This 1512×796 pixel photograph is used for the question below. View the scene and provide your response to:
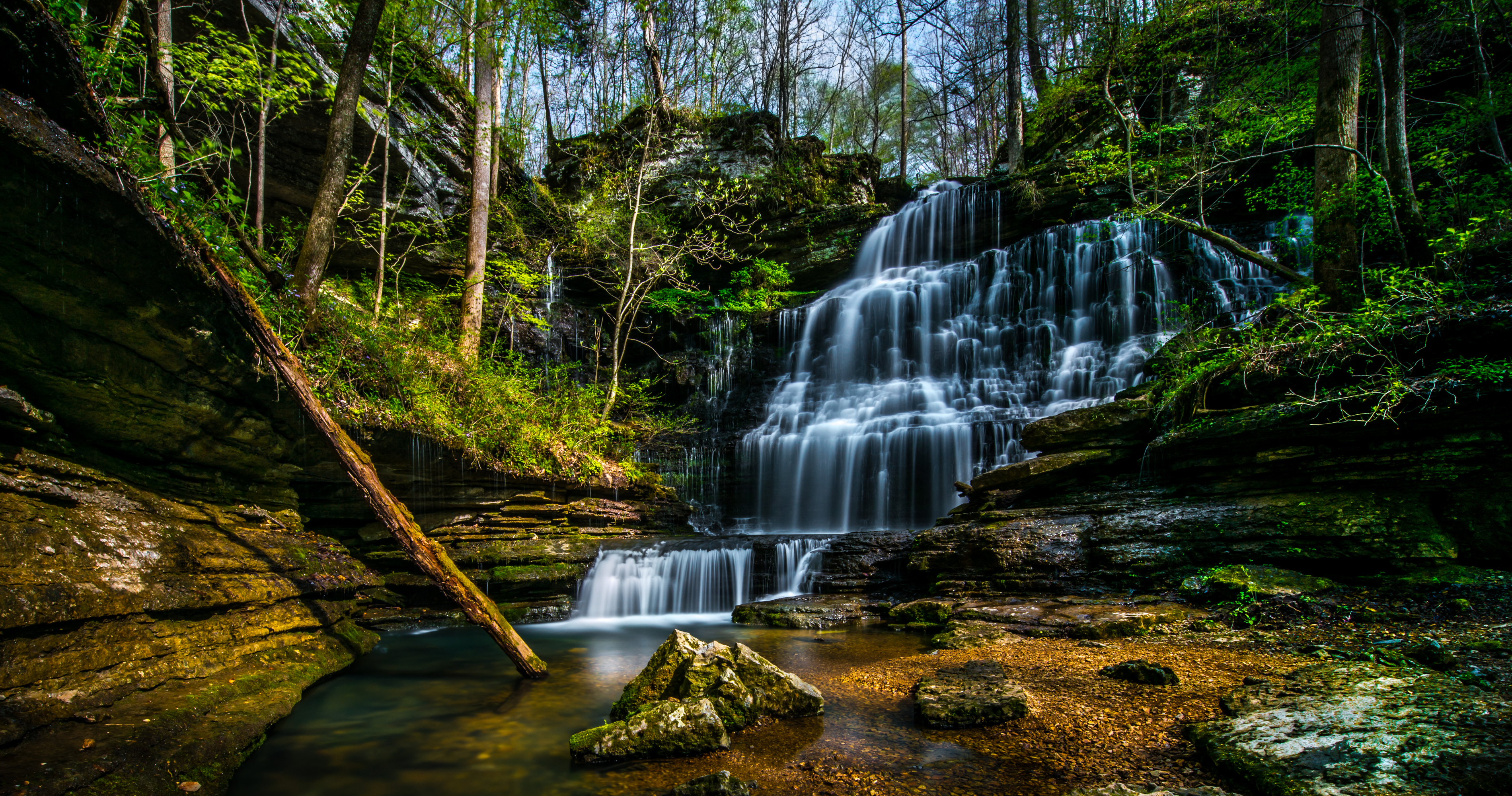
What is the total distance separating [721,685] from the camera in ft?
12.4

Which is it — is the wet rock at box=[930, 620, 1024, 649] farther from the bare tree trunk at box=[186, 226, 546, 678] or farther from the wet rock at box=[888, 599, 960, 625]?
the bare tree trunk at box=[186, 226, 546, 678]

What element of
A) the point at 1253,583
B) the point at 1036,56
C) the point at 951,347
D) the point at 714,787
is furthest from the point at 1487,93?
the point at 714,787

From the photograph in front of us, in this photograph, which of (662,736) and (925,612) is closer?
(662,736)

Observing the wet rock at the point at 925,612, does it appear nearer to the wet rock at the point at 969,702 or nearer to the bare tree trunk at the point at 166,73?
the wet rock at the point at 969,702

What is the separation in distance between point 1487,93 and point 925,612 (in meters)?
9.97

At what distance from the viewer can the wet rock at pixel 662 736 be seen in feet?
10.9

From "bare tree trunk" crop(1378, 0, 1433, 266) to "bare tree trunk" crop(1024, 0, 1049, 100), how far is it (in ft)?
32.5

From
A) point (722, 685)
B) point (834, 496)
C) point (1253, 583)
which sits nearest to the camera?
point (722, 685)

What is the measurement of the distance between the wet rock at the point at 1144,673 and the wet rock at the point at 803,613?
3.31 meters

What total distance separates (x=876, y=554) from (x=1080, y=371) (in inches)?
253

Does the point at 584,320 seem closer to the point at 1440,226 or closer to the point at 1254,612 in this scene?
the point at 1254,612

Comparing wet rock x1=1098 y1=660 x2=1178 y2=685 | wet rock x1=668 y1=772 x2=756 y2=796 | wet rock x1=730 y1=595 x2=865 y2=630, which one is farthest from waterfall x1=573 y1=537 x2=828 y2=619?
wet rock x1=668 y1=772 x2=756 y2=796

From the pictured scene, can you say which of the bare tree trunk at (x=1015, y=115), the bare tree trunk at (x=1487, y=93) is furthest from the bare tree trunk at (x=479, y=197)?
the bare tree trunk at (x=1487, y=93)

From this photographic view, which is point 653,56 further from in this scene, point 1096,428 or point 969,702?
point 969,702
